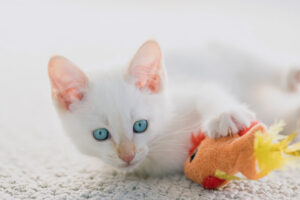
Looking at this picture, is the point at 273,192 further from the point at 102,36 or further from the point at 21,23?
the point at 21,23

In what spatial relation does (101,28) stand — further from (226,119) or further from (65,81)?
(226,119)

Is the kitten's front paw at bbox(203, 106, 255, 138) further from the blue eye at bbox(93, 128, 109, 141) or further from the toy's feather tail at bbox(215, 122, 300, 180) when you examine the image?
the blue eye at bbox(93, 128, 109, 141)

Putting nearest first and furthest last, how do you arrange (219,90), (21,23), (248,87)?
(219,90) < (248,87) < (21,23)

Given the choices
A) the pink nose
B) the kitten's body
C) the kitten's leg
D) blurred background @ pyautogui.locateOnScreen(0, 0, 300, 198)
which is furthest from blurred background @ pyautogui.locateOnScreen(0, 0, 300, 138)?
the pink nose

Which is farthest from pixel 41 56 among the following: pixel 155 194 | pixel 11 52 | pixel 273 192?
pixel 273 192

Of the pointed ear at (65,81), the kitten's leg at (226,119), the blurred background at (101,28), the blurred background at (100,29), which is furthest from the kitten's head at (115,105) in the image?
the blurred background at (101,28)

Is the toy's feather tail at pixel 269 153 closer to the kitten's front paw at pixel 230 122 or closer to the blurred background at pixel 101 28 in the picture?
the kitten's front paw at pixel 230 122

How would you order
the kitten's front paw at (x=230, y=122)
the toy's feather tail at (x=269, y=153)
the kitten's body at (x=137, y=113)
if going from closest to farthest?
the toy's feather tail at (x=269, y=153)
the kitten's front paw at (x=230, y=122)
the kitten's body at (x=137, y=113)
